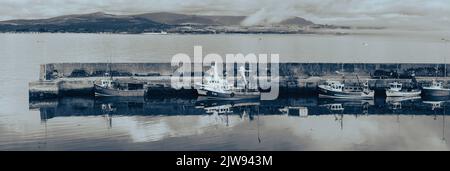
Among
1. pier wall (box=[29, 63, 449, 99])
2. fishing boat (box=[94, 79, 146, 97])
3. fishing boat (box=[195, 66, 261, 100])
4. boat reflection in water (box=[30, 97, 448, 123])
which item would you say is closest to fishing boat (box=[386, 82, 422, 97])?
boat reflection in water (box=[30, 97, 448, 123])

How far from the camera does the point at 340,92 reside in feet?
46.7

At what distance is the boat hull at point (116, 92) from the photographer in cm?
1399

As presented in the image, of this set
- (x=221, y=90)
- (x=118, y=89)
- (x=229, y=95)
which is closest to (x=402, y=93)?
(x=229, y=95)

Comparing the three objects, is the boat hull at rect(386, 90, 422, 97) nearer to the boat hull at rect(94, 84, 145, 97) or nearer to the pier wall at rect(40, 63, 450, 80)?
the pier wall at rect(40, 63, 450, 80)

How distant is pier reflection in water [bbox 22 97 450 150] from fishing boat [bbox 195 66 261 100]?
21 cm

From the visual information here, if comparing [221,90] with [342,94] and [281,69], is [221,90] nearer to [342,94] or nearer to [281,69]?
[342,94]

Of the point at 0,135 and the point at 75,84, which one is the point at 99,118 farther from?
the point at 75,84

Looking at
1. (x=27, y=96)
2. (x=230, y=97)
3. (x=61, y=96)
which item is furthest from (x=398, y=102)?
(x=27, y=96)

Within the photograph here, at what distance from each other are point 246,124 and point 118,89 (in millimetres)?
5310

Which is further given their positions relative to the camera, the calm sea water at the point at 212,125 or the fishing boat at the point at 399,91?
the fishing boat at the point at 399,91

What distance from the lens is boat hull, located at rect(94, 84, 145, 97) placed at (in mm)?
13992

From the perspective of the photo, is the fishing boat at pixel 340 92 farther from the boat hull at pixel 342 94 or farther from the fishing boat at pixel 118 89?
the fishing boat at pixel 118 89

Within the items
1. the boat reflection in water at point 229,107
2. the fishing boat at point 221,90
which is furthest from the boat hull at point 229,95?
the boat reflection in water at point 229,107

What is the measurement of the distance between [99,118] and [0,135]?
2546 mm
